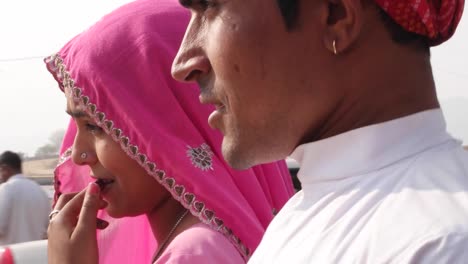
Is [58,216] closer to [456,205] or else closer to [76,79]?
[76,79]

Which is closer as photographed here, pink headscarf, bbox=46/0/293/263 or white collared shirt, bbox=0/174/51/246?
pink headscarf, bbox=46/0/293/263

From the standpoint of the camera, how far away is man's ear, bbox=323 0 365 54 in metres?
1.33

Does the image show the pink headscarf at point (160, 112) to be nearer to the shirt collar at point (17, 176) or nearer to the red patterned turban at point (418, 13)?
the red patterned turban at point (418, 13)

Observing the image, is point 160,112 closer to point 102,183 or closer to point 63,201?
point 102,183

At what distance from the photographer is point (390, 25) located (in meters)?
1.33

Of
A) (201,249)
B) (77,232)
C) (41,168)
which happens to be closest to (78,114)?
(77,232)

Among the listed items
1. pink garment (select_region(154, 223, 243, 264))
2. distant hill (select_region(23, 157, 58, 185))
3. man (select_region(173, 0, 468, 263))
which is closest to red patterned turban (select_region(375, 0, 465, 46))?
man (select_region(173, 0, 468, 263))

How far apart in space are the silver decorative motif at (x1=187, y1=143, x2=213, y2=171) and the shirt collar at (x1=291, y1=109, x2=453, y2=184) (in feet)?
2.78

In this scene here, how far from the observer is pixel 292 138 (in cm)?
141

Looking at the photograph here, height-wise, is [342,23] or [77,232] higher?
[342,23]

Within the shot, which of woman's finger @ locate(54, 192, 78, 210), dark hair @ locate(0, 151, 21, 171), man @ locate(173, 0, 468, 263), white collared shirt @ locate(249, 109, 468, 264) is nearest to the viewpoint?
white collared shirt @ locate(249, 109, 468, 264)

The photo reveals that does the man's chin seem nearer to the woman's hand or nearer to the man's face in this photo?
the man's face

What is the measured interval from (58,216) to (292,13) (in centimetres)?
126

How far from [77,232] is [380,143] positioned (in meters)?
1.22
